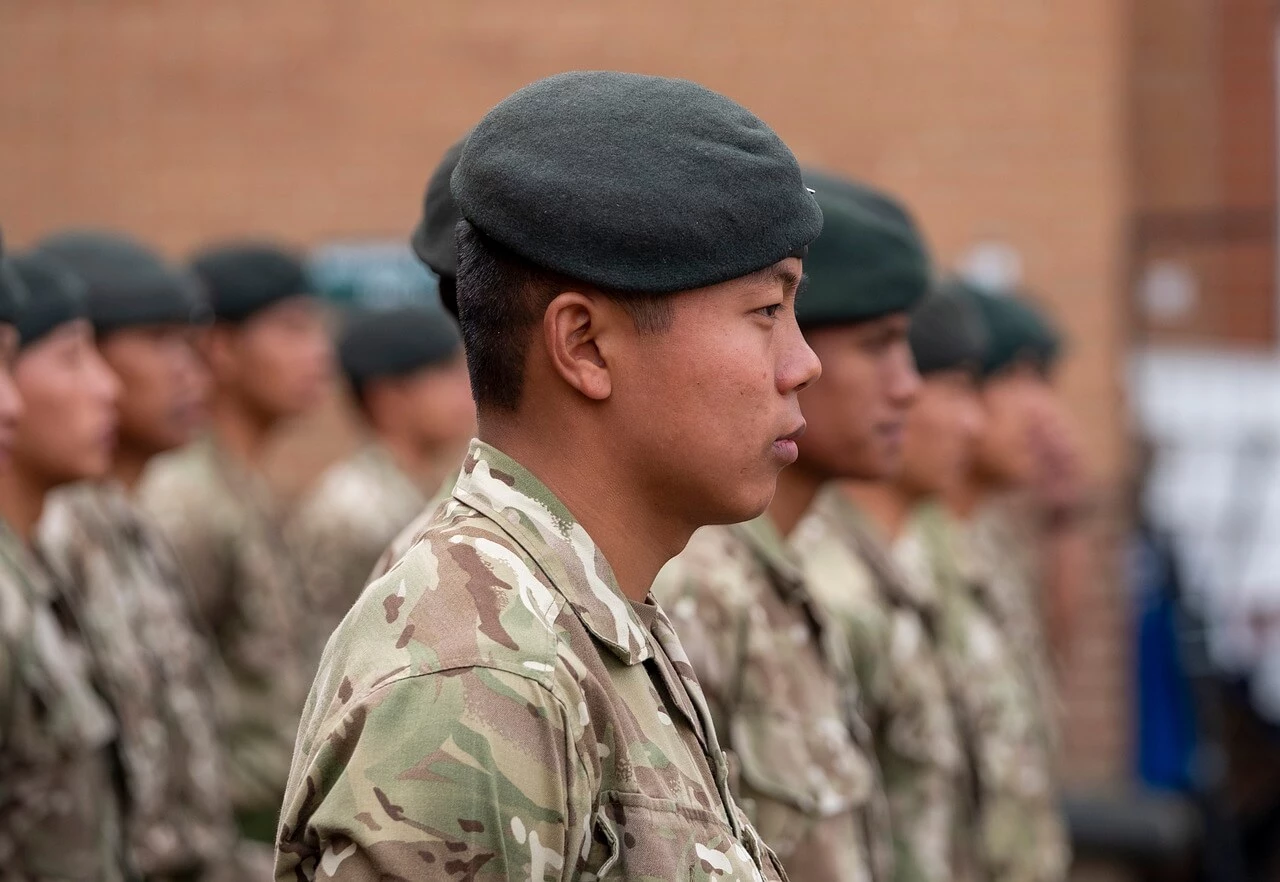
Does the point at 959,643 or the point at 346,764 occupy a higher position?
the point at 346,764

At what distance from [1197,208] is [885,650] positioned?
6.99 meters

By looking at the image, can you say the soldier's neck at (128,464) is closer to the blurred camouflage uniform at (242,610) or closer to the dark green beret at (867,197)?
the blurred camouflage uniform at (242,610)

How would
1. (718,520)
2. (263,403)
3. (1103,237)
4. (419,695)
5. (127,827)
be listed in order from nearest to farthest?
(419,695)
(718,520)
(127,827)
(263,403)
(1103,237)

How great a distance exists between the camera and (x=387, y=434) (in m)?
8.26

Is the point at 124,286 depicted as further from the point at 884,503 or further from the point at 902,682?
the point at 902,682

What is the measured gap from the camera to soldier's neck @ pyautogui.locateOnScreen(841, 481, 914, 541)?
528 cm

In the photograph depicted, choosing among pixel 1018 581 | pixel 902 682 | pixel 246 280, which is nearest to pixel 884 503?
pixel 902 682

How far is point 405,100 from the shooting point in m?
9.92

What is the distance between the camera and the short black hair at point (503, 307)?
6.13 ft

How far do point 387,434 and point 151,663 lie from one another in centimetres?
348

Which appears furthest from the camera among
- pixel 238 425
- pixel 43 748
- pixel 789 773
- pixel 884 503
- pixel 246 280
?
pixel 246 280

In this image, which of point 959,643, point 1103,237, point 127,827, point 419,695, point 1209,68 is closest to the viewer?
point 419,695

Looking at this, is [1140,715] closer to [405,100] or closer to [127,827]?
[405,100]

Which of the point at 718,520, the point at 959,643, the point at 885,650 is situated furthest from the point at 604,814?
the point at 959,643
